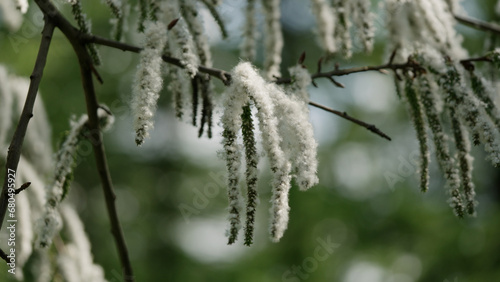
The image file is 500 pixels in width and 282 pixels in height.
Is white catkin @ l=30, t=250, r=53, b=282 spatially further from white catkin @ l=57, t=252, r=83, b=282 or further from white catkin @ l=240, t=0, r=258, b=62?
white catkin @ l=240, t=0, r=258, b=62

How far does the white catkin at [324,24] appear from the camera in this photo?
70.4 inches

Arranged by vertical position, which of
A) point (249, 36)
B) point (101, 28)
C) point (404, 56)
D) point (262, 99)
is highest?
point (101, 28)

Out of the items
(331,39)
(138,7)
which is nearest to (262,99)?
(138,7)

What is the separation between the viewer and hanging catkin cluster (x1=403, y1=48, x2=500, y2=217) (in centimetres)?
125

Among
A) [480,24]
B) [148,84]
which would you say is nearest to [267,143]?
[148,84]

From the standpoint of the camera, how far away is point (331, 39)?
181cm

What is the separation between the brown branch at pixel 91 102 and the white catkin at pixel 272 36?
58 cm

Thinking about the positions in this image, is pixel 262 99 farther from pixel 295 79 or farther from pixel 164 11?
pixel 164 11

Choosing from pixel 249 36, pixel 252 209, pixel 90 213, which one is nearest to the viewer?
pixel 252 209

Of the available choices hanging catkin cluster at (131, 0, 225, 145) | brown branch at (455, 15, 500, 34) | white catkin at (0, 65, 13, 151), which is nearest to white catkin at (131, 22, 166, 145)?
hanging catkin cluster at (131, 0, 225, 145)

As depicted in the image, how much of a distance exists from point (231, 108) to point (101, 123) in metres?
0.84

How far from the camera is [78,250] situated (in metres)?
1.95

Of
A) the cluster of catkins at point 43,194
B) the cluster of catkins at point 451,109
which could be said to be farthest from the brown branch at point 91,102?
the cluster of catkins at point 451,109

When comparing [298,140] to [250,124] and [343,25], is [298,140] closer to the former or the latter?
[250,124]
